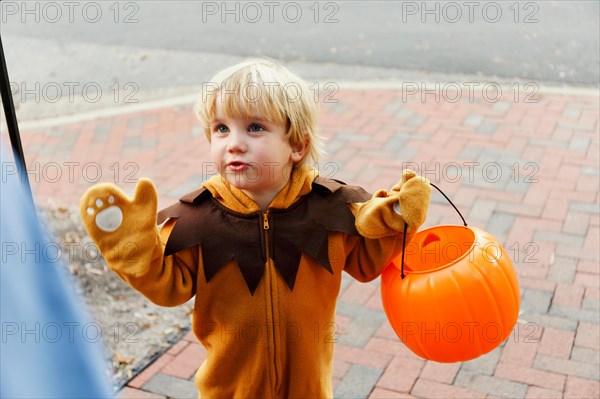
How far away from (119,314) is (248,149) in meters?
1.89

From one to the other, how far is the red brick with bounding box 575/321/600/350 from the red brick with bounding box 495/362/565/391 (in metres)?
0.27

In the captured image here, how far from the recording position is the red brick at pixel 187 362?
3316mm

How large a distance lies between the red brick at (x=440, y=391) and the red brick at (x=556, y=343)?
43cm

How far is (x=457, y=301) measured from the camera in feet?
7.08

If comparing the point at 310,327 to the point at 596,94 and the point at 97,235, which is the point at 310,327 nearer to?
the point at 97,235

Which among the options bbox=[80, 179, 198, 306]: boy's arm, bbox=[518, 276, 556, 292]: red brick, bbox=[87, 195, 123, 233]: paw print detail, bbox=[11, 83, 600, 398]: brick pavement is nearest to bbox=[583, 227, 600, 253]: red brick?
bbox=[11, 83, 600, 398]: brick pavement

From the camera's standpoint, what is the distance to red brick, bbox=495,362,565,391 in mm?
3164

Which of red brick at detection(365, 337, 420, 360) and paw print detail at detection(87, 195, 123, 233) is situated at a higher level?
paw print detail at detection(87, 195, 123, 233)

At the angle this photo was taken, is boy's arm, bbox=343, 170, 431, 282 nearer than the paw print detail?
No

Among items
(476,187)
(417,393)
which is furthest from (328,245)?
(476,187)
